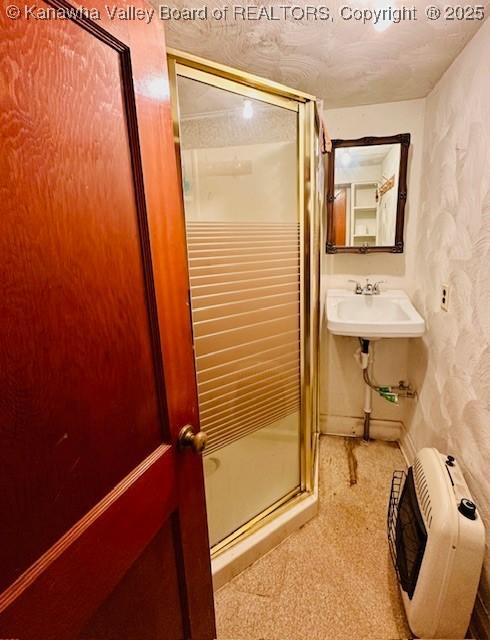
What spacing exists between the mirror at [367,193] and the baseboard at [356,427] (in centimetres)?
121

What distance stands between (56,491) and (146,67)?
810mm

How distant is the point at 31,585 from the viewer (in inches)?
17.8

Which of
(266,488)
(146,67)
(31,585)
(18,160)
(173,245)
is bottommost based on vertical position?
(266,488)

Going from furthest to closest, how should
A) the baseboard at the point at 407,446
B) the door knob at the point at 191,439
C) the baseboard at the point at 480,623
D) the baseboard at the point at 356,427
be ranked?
the baseboard at the point at 356,427 → the baseboard at the point at 407,446 → the baseboard at the point at 480,623 → the door knob at the point at 191,439

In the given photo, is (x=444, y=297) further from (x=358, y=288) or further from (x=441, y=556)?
(x=441, y=556)

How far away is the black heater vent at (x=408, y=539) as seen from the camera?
1151 mm

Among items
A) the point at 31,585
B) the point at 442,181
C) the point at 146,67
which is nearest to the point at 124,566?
the point at 31,585

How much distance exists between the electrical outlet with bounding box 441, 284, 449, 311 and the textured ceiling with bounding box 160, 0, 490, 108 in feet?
3.30

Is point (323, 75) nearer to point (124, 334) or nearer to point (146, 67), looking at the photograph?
point (146, 67)
